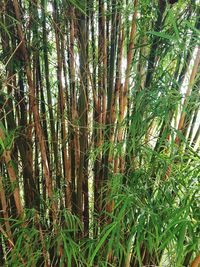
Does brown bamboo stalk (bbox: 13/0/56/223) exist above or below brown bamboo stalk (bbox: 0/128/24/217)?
above

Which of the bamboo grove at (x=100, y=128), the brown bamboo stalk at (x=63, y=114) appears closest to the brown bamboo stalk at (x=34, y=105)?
the bamboo grove at (x=100, y=128)

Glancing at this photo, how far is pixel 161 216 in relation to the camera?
120 centimetres

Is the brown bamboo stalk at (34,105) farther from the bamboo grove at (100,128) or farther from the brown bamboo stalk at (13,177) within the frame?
the brown bamboo stalk at (13,177)

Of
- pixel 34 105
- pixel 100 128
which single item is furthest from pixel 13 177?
pixel 100 128

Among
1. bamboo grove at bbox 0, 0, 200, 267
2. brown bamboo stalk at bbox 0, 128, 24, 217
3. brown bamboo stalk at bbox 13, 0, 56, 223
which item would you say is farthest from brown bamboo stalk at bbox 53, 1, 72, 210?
brown bamboo stalk at bbox 0, 128, 24, 217

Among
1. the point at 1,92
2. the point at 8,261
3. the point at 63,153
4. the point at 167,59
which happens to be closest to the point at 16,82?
the point at 1,92

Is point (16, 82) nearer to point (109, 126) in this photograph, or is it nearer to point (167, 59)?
point (109, 126)

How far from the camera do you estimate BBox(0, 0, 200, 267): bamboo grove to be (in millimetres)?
1182

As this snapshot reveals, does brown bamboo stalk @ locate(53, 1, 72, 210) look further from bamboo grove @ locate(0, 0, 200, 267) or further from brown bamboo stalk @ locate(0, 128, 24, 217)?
brown bamboo stalk @ locate(0, 128, 24, 217)

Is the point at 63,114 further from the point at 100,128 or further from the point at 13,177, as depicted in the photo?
the point at 13,177

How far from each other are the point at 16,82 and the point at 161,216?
93cm

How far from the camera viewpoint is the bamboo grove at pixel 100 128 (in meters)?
1.18

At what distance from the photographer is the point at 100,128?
1.33m

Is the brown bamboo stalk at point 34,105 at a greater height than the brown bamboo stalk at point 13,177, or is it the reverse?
the brown bamboo stalk at point 34,105
